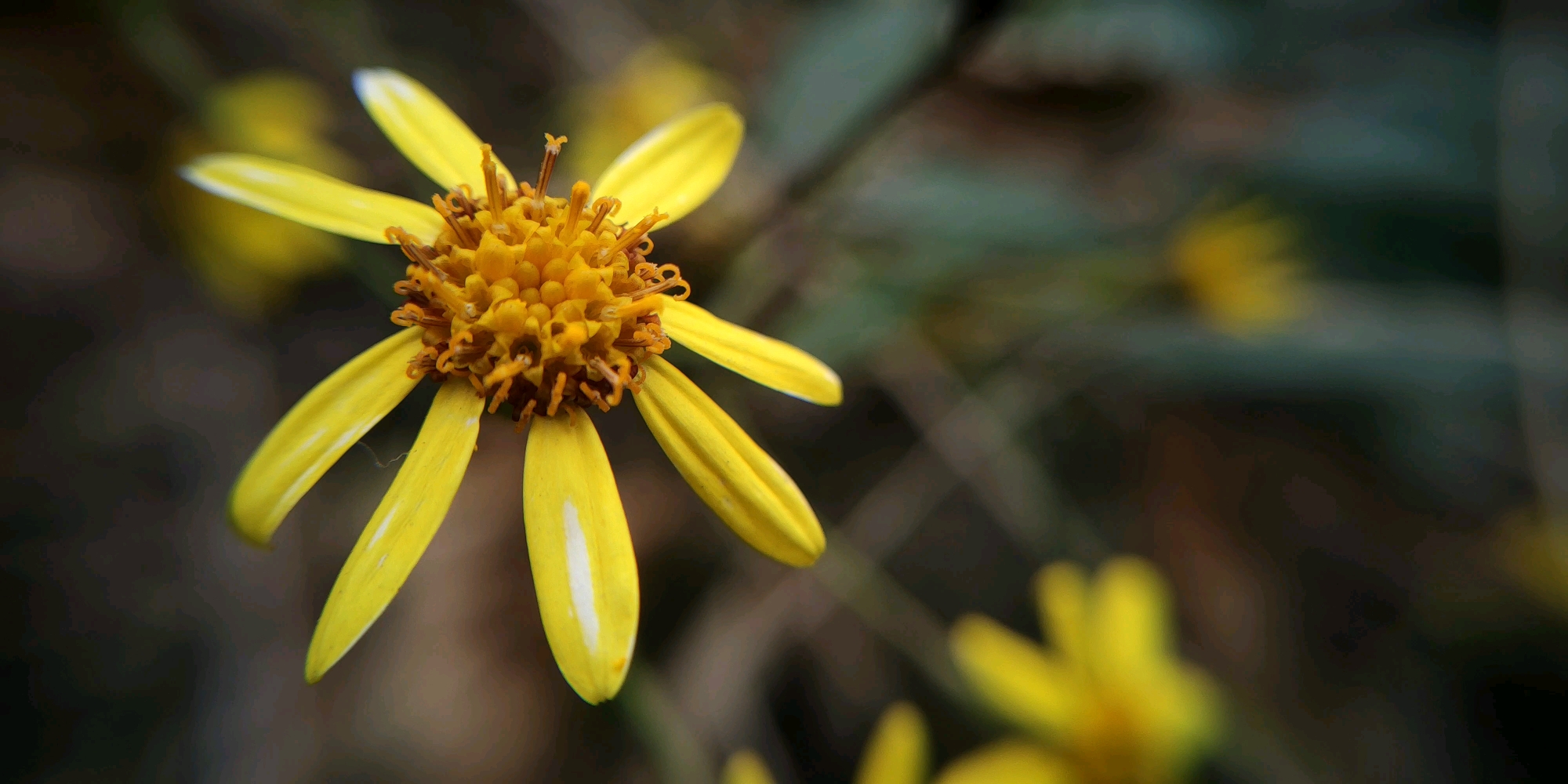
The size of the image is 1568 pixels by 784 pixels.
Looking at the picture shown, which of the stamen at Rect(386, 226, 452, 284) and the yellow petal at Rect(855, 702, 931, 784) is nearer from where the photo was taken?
the stamen at Rect(386, 226, 452, 284)

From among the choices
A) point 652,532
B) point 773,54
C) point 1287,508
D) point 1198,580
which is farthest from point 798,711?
point 773,54

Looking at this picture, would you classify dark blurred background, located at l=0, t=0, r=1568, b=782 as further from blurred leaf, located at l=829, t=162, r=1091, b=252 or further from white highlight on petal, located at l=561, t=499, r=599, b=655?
white highlight on petal, located at l=561, t=499, r=599, b=655

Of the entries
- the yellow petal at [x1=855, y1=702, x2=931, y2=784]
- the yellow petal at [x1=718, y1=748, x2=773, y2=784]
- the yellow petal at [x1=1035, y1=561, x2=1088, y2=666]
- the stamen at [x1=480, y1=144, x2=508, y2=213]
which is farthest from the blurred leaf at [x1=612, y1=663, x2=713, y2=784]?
the yellow petal at [x1=1035, y1=561, x2=1088, y2=666]

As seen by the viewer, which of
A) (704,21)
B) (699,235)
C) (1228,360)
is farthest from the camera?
(704,21)

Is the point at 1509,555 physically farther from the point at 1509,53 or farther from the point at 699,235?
the point at 699,235

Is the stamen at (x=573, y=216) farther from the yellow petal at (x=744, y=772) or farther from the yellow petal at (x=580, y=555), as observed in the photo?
the yellow petal at (x=744, y=772)

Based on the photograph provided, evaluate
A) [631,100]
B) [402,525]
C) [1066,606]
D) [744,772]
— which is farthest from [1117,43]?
[402,525]

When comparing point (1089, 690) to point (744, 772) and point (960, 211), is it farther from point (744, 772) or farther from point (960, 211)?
point (960, 211)
